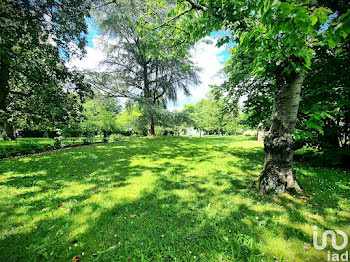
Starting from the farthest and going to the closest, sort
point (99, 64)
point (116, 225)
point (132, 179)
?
point (99, 64) → point (132, 179) → point (116, 225)

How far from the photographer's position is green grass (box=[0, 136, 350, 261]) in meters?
1.98

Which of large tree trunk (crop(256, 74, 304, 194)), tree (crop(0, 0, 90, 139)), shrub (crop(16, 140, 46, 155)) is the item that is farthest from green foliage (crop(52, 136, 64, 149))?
large tree trunk (crop(256, 74, 304, 194))

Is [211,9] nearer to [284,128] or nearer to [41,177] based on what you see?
[284,128]

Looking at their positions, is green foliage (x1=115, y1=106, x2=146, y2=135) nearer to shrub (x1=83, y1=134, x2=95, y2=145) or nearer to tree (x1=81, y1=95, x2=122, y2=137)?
tree (x1=81, y1=95, x2=122, y2=137)

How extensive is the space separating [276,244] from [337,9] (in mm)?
8122

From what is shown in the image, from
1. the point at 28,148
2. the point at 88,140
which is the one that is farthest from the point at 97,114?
the point at 28,148

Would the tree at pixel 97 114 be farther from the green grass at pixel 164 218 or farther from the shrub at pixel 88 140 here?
the green grass at pixel 164 218

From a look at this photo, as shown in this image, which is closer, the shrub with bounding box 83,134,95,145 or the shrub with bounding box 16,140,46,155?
the shrub with bounding box 16,140,46,155

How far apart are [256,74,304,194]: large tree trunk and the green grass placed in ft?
1.06

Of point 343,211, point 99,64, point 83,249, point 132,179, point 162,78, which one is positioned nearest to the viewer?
point 83,249

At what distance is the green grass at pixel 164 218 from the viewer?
6.49 ft

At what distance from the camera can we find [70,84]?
19.5 feet

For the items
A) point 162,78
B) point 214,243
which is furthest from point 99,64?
point 214,243

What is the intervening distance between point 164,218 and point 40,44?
23.6 ft
